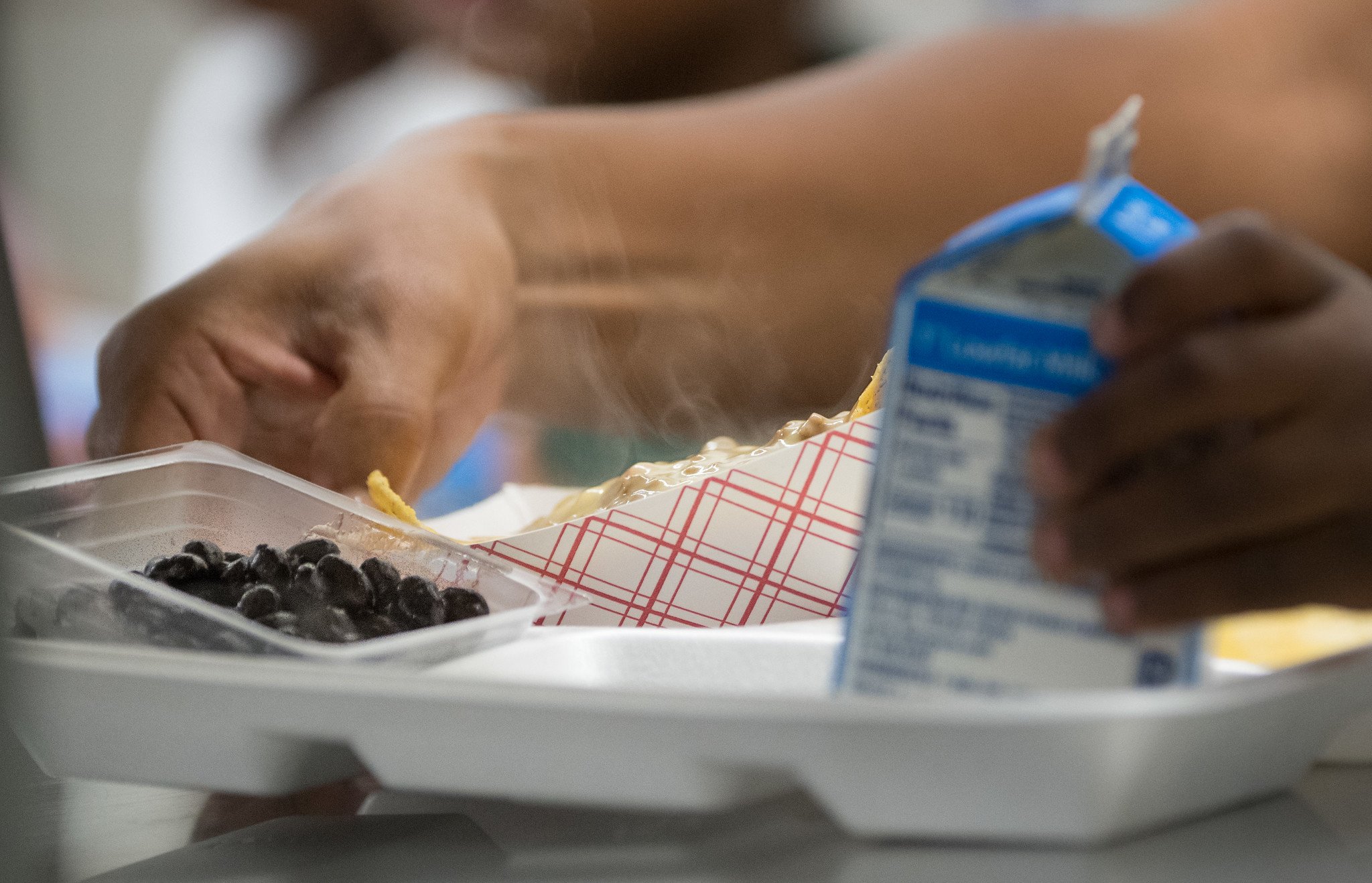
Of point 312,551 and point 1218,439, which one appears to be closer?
point 1218,439

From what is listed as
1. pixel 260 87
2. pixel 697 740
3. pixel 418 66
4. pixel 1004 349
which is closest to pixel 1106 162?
pixel 1004 349

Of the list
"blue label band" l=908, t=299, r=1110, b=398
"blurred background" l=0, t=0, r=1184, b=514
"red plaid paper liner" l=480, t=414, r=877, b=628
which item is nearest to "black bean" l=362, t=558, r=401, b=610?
"red plaid paper liner" l=480, t=414, r=877, b=628

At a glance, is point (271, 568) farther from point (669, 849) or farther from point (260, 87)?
point (260, 87)

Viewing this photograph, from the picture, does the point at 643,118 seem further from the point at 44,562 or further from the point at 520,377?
the point at 44,562

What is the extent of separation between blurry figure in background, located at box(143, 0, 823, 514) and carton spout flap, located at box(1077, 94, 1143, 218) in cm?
75

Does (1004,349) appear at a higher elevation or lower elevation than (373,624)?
higher

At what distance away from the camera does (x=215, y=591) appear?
0.43m

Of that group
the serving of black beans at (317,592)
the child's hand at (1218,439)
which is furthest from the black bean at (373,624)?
the child's hand at (1218,439)

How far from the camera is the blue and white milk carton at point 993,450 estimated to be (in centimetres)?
28

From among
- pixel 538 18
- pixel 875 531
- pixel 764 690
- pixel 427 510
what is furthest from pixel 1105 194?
pixel 538 18

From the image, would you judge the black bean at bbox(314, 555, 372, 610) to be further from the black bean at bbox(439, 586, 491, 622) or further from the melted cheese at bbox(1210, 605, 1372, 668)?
the melted cheese at bbox(1210, 605, 1372, 668)

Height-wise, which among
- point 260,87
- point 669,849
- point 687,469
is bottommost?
point 669,849

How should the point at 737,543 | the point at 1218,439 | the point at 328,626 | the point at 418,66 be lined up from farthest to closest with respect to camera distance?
1. the point at 418,66
2. the point at 737,543
3. the point at 328,626
4. the point at 1218,439

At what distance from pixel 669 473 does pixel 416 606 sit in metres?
0.20
